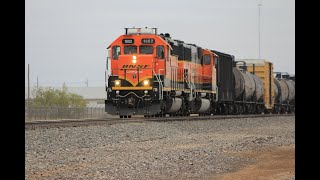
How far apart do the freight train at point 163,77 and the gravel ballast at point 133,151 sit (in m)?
4.76

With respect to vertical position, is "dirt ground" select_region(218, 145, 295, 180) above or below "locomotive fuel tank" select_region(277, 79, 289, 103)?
below

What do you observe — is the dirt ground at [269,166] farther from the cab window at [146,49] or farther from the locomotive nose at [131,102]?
the cab window at [146,49]

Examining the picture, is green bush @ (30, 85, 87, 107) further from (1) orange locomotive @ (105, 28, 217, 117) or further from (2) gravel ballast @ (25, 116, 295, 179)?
(2) gravel ballast @ (25, 116, 295, 179)

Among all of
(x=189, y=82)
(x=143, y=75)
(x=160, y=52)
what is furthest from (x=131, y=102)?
(x=189, y=82)

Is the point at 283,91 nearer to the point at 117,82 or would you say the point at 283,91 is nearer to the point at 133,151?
the point at 117,82

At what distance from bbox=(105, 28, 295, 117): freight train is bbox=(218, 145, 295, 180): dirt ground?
12267 mm

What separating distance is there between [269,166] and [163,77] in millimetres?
16140

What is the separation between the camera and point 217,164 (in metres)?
12.7

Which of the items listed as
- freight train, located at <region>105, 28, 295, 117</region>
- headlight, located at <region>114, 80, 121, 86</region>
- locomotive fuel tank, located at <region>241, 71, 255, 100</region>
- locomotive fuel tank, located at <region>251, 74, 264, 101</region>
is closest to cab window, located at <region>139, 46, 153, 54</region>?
freight train, located at <region>105, 28, 295, 117</region>

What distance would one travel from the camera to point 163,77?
93.3 ft

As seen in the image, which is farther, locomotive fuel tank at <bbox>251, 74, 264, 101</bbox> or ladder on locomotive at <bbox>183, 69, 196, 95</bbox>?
locomotive fuel tank at <bbox>251, 74, 264, 101</bbox>

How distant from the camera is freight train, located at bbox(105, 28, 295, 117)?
28328 millimetres
